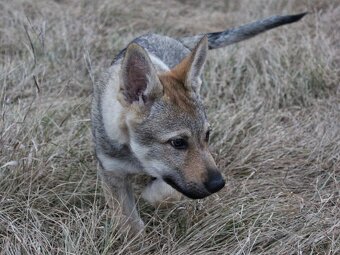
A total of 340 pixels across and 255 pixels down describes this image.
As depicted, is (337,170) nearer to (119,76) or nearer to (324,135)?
(324,135)

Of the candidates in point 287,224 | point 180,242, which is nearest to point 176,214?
point 180,242

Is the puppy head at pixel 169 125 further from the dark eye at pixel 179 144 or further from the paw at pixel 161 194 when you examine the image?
the paw at pixel 161 194

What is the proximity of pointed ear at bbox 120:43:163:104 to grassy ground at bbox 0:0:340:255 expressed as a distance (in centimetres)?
72

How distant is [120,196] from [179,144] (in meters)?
0.71

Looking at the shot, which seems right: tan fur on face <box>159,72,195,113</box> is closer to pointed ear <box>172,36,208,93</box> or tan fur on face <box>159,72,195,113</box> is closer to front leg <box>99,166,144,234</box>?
pointed ear <box>172,36,208,93</box>

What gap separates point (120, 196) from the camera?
4.17m

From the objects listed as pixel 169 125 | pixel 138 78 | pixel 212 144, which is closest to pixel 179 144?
pixel 169 125

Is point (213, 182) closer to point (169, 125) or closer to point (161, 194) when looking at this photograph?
point (169, 125)

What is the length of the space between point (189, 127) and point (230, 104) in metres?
2.22

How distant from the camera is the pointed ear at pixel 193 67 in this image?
3873 mm

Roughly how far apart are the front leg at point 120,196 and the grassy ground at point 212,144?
0.09 meters

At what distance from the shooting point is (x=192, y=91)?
3898mm

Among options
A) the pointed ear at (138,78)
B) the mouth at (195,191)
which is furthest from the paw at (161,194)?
the pointed ear at (138,78)

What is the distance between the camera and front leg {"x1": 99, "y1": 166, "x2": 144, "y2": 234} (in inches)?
162
